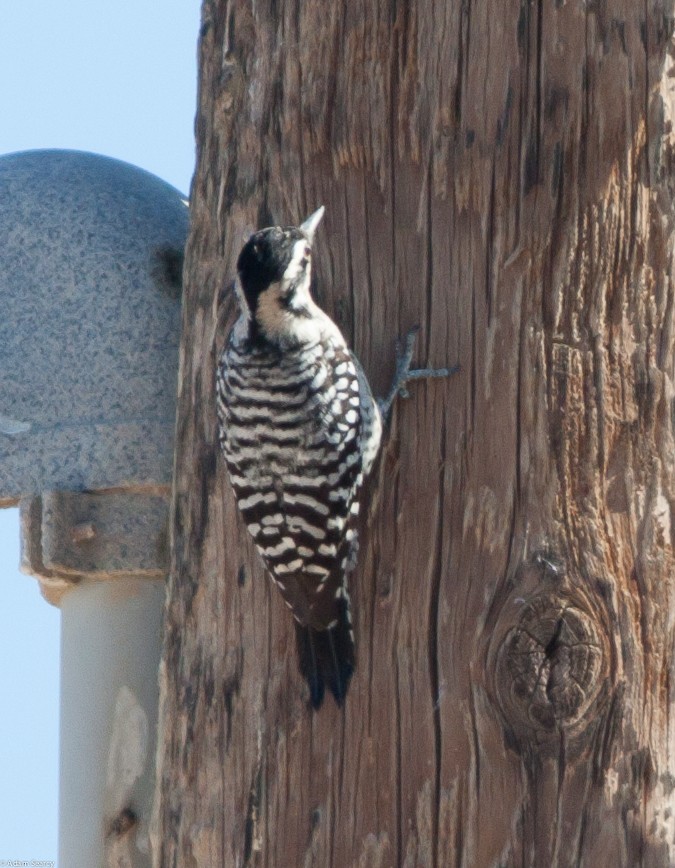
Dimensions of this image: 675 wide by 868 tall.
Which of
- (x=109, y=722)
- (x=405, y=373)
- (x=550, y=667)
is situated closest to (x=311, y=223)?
(x=405, y=373)

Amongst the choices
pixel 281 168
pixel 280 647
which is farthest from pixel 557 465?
pixel 281 168

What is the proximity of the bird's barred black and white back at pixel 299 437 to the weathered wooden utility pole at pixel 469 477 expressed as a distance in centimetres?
8

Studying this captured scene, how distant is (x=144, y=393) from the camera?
15.1ft

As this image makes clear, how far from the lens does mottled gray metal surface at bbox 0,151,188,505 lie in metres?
4.52

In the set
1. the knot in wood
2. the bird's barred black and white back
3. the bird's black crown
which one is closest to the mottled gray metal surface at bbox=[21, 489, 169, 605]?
the bird's barred black and white back

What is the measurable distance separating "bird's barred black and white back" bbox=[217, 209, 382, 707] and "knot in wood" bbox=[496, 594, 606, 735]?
423 mm

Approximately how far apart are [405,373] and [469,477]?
11.9 inches

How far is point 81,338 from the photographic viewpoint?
15.0 feet

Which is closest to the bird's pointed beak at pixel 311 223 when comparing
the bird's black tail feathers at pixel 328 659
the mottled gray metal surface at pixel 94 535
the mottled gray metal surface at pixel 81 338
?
the mottled gray metal surface at pixel 81 338

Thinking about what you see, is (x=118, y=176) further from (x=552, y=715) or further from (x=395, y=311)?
(x=552, y=715)

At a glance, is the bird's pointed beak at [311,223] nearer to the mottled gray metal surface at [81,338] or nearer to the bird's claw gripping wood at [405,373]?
the bird's claw gripping wood at [405,373]

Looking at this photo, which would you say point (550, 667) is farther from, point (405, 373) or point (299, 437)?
point (299, 437)

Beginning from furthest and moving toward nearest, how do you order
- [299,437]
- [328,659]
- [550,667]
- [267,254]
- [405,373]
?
1. [299,437]
2. [267,254]
3. [405,373]
4. [328,659]
5. [550,667]

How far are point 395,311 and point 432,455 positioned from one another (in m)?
0.41
